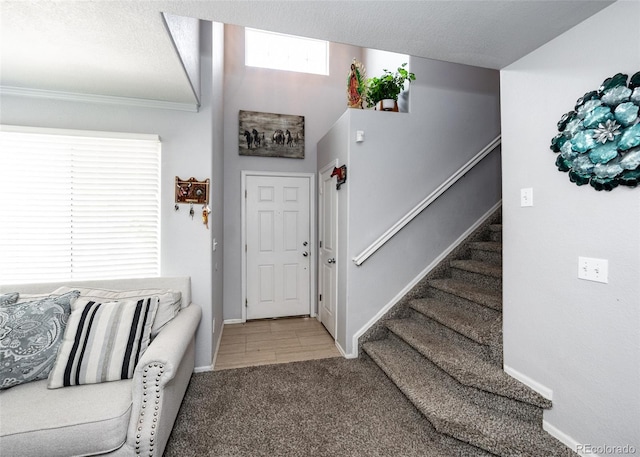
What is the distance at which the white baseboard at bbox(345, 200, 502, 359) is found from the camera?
109 inches

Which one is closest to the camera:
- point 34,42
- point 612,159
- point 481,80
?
point 612,159

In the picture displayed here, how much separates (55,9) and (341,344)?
309 centimetres

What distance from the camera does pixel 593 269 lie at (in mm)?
1396

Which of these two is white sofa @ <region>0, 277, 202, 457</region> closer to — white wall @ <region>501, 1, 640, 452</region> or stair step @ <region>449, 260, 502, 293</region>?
white wall @ <region>501, 1, 640, 452</region>

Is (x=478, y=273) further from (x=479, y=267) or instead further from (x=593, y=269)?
(x=593, y=269)

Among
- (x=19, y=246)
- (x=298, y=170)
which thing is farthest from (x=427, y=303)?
(x=19, y=246)

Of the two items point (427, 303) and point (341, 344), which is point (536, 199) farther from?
point (341, 344)

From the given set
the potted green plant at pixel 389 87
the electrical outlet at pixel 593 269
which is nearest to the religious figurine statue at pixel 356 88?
the potted green plant at pixel 389 87

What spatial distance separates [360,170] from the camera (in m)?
2.73

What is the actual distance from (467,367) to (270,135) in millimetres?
3292

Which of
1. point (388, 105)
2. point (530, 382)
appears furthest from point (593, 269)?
point (388, 105)

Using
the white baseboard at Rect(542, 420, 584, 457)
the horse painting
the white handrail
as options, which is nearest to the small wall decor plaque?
the horse painting

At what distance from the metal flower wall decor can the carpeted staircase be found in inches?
45.7

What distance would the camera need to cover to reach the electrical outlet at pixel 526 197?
1.72 meters
